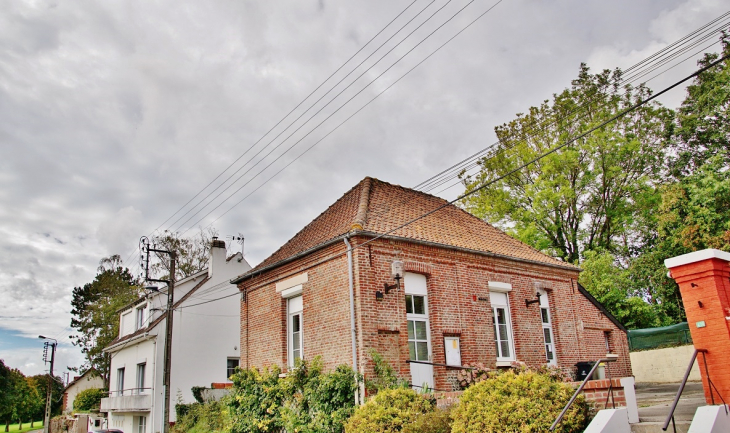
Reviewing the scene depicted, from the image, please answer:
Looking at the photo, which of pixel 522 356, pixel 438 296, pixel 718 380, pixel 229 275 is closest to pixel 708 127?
pixel 522 356

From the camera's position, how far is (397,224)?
1451cm

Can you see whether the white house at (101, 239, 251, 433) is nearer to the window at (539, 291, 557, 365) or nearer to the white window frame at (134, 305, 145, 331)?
the white window frame at (134, 305, 145, 331)

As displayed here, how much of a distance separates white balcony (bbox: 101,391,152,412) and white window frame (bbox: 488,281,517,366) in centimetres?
1608

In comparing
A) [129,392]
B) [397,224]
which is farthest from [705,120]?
[129,392]

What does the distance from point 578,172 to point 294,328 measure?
55.7 feet

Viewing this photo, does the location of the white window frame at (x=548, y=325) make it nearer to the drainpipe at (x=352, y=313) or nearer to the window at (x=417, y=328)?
the window at (x=417, y=328)

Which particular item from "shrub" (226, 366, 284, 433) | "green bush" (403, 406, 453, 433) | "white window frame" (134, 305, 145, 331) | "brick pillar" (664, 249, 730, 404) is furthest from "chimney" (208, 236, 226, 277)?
"brick pillar" (664, 249, 730, 404)

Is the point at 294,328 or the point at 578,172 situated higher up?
the point at 578,172

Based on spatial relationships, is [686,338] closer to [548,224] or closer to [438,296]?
[548,224]

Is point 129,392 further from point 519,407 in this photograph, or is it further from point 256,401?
point 519,407

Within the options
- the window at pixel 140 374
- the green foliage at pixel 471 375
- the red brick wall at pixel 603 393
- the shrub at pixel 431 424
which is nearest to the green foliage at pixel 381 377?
the green foliage at pixel 471 375

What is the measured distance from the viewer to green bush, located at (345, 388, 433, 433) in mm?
9727

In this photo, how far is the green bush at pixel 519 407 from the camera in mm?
7598

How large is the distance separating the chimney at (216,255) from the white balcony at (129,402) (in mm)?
6196
